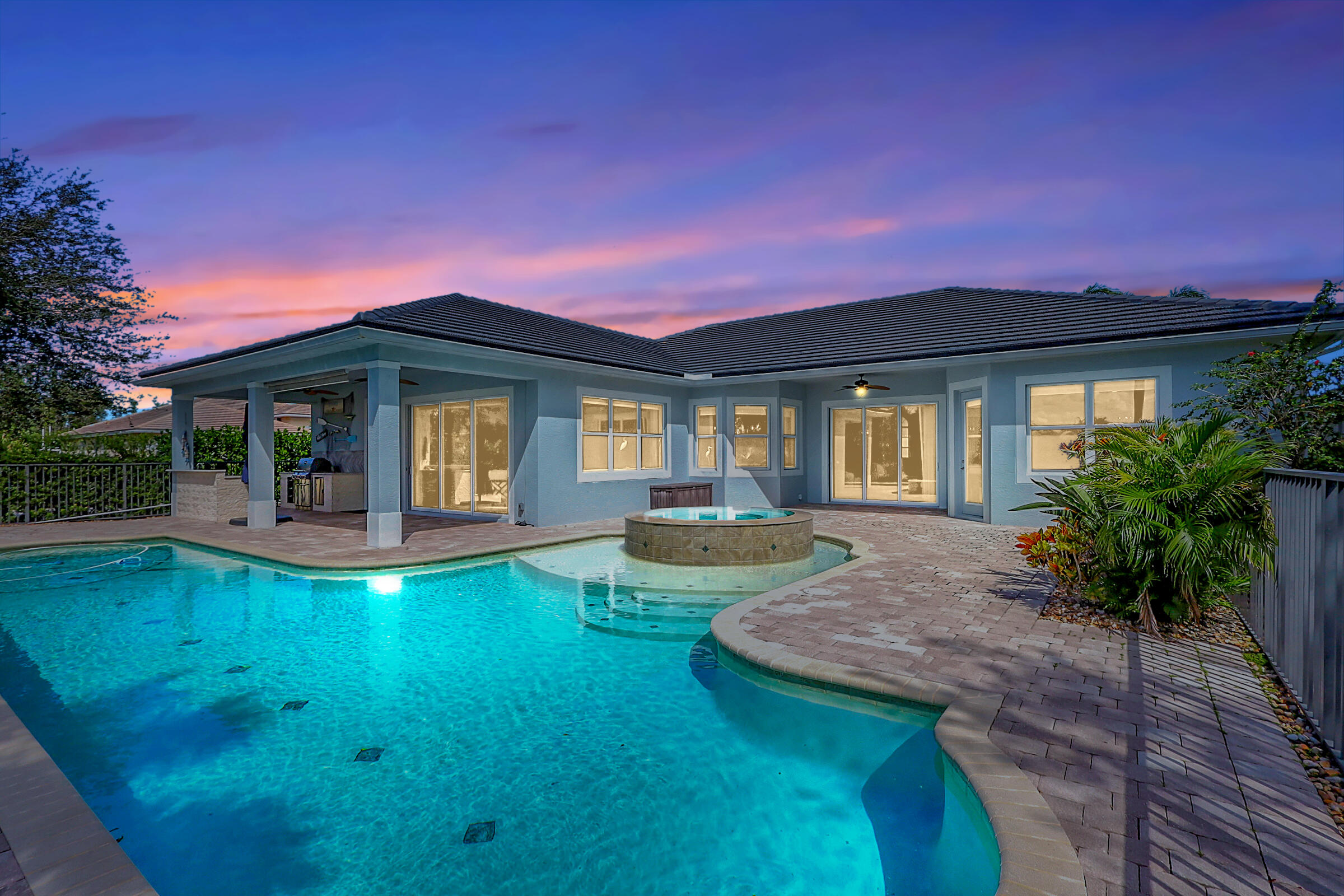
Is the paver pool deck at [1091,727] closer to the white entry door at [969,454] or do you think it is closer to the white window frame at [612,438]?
the white entry door at [969,454]

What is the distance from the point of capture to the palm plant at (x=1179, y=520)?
4.62 meters

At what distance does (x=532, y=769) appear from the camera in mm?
3391

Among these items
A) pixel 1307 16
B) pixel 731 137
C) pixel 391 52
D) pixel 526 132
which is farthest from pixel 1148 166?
pixel 391 52

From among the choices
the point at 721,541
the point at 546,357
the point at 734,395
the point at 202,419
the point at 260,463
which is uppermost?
the point at 546,357

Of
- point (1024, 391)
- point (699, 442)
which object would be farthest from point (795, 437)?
point (1024, 391)

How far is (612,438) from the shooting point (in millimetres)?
13141

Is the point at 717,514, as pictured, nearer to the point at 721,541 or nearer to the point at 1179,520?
the point at 721,541

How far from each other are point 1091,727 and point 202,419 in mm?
29720

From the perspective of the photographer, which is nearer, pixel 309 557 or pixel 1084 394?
pixel 309 557

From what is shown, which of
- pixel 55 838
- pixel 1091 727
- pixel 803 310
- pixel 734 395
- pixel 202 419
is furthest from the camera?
pixel 202 419

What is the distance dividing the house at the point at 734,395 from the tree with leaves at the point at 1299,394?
0.75 metres

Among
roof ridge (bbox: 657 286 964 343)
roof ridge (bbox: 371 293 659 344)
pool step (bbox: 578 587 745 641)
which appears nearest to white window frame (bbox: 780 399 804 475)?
roof ridge (bbox: 657 286 964 343)

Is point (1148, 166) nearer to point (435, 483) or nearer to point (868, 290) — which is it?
point (868, 290)

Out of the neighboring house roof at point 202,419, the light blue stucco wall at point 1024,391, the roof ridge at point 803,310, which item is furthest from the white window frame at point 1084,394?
the neighboring house roof at point 202,419
